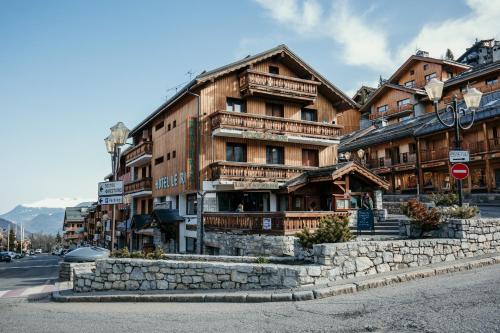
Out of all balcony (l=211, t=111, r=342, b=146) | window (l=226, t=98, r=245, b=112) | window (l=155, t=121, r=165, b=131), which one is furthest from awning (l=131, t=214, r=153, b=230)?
window (l=226, t=98, r=245, b=112)

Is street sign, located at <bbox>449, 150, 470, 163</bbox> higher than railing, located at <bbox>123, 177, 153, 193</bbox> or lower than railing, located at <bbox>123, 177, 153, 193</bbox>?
lower

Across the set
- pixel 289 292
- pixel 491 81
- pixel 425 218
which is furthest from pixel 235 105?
pixel 491 81

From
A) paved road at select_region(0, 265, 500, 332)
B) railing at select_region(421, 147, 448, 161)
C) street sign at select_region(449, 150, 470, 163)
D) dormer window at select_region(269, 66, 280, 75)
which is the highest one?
dormer window at select_region(269, 66, 280, 75)

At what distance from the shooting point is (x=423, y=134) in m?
36.7

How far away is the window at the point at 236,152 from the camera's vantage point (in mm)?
25239

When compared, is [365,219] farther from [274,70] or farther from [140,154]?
[140,154]

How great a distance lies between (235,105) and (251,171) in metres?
5.16

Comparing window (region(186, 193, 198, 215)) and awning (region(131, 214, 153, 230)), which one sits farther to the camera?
awning (region(131, 214, 153, 230))

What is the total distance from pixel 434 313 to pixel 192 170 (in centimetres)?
Answer: 1858

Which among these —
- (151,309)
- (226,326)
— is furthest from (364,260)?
(151,309)

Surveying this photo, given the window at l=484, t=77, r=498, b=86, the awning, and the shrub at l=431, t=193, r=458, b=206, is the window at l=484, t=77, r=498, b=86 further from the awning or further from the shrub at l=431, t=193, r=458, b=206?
the awning

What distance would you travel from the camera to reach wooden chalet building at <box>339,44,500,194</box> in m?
32.7

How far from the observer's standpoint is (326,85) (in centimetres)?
2908

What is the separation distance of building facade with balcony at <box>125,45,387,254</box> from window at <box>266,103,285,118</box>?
7cm
